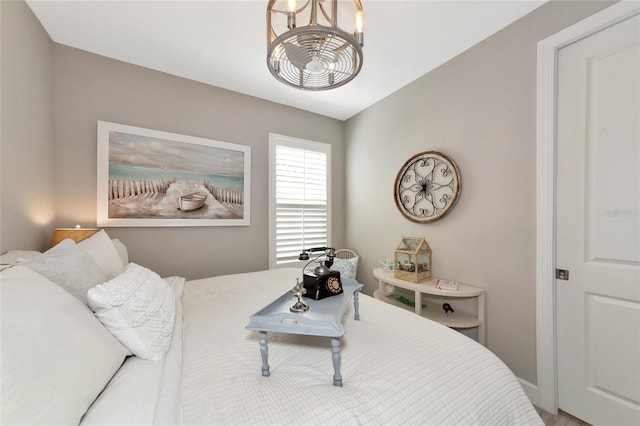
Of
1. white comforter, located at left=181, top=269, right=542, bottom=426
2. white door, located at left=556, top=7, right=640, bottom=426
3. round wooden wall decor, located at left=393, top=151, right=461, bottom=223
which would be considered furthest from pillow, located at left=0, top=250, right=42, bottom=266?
white door, located at left=556, top=7, right=640, bottom=426

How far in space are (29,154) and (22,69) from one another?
1.71 ft

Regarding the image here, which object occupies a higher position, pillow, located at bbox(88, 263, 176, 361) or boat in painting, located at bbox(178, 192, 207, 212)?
boat in painting, located at bbox(178, 192, 207, 212)

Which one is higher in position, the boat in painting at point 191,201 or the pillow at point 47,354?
the boat in painting at point 191,201

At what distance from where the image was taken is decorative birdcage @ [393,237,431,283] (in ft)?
7.07

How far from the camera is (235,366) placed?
91 cm

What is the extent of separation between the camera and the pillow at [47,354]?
52 centimetres

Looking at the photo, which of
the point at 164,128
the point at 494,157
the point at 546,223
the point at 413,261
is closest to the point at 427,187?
the point at 494,157

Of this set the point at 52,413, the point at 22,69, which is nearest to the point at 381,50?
the point at 22,69

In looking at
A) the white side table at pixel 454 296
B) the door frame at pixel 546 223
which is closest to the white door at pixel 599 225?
the door frame at pixel 546 223

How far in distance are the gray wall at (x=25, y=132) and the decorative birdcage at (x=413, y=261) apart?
266cm

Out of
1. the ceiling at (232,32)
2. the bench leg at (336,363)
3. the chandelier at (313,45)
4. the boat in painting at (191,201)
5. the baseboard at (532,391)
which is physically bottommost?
the baseboard at (532,391)

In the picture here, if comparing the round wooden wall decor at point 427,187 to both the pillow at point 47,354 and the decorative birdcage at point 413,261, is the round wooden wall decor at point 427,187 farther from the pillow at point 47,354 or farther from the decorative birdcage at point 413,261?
the pillow at point 47,354

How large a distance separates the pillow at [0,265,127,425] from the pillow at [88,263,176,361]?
0.04m

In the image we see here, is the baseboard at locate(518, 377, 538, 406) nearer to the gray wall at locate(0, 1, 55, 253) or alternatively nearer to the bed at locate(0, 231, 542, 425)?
the bed at locate(0, 231, 542, 425)
